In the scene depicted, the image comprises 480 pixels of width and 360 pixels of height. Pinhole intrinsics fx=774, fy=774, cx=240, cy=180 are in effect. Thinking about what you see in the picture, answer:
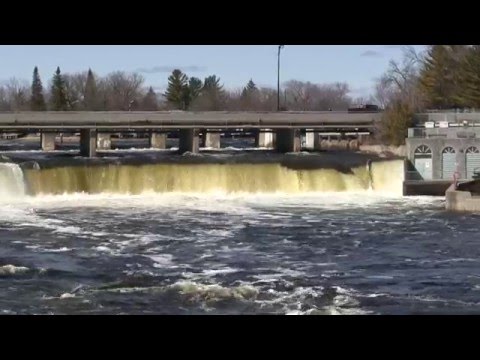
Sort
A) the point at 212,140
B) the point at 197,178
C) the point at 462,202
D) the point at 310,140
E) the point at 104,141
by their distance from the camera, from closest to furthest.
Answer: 1. the point at 462,202
2. the point at 197,178
3. the point at 310,140
4. the point at 212,140
5. the point at 104,141

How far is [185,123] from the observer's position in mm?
54031

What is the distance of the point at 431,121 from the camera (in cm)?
5200

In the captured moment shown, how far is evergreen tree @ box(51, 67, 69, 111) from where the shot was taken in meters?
112

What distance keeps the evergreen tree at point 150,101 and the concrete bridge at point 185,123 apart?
74.8m

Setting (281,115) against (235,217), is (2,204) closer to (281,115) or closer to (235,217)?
(235,217)

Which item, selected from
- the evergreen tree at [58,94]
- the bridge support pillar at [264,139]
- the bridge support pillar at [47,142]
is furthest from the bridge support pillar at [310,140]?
the evergreen tree at [58,94]

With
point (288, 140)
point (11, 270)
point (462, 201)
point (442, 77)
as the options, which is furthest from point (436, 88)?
point (11, 270)

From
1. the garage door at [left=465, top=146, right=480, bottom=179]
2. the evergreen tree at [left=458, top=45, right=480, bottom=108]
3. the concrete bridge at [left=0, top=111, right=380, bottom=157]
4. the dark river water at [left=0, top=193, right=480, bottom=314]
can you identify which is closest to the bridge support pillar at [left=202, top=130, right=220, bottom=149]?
the concrete bridge at [left=0, top=111, right=380, bottom=157]

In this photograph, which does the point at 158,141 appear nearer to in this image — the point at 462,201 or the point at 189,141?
the point at 189,141

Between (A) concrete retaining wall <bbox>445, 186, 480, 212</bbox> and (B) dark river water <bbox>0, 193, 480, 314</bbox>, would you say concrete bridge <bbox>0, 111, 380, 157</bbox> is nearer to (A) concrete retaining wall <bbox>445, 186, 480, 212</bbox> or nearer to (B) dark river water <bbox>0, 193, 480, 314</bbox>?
(B) dark river water <bbox>0, 193, 480, 314</bbox>

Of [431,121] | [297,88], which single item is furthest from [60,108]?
[431,121]

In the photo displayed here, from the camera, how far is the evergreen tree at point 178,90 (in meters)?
119

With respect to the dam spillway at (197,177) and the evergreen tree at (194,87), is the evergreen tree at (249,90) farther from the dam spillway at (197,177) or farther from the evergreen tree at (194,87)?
the dam spillway at (197,177)

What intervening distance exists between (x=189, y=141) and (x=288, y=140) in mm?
7289
